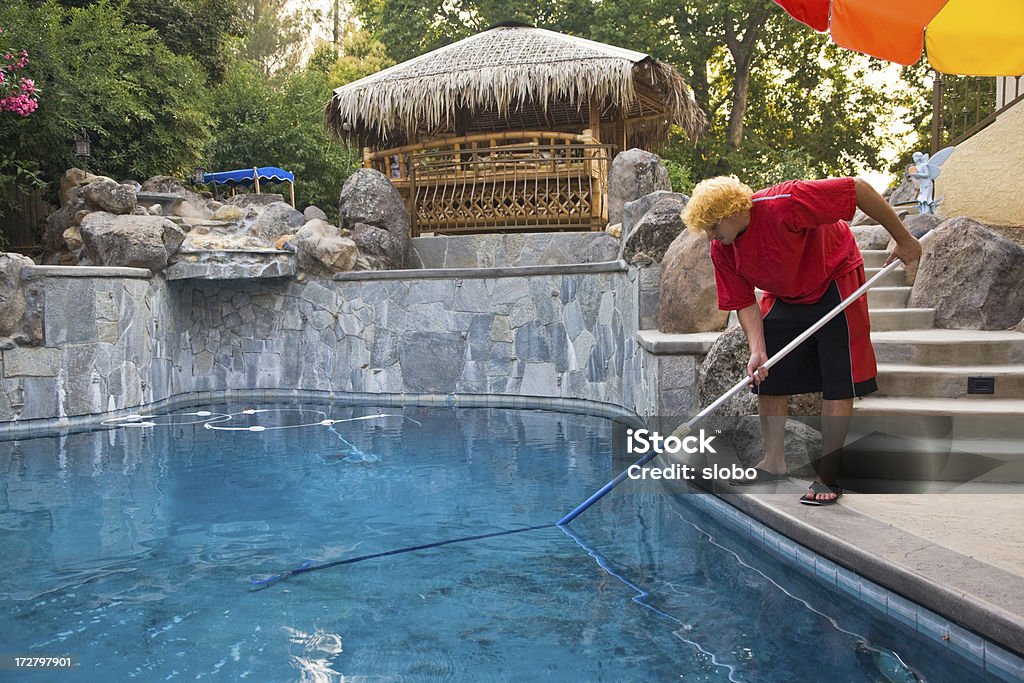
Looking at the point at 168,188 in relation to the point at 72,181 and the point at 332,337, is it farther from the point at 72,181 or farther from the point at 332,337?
the point at 332,337

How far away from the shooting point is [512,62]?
11.6 m

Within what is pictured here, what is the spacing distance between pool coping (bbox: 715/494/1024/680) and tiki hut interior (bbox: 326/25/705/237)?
7.74m

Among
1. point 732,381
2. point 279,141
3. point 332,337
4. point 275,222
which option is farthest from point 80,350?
point 279,141

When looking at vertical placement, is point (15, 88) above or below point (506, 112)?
below

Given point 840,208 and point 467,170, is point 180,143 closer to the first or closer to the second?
point 467,170

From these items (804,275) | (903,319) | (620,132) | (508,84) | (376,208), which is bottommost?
(903,319)

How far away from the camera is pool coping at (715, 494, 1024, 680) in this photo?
2379mm

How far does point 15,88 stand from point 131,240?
7.63 ft

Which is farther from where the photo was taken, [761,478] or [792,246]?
[761,478]

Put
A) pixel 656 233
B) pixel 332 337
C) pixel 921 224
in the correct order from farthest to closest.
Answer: pixel 332 337 → pixel 921 224 → pixel 656 233

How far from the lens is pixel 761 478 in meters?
4.07

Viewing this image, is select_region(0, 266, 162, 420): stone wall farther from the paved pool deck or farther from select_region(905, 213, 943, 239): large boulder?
select_region(905, 213, 943, 239): large boulder

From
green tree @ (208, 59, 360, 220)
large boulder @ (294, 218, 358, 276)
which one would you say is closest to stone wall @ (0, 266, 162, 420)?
large boulder @ (294, 218, 358, 276)

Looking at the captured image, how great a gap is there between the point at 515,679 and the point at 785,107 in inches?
898
